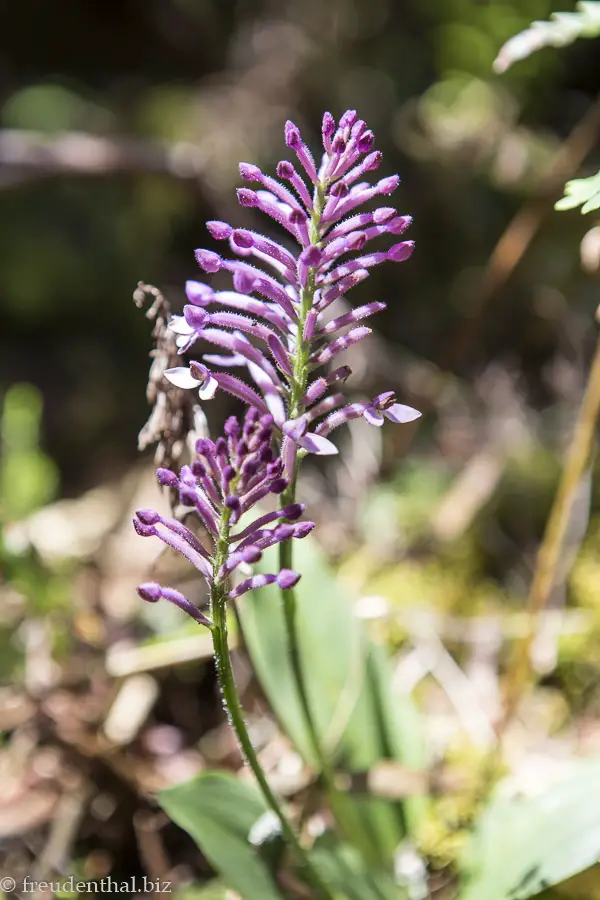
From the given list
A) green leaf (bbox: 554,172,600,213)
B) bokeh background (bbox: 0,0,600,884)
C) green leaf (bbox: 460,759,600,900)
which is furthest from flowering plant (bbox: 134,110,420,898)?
green leaf (bbox: 460,759,600,900)

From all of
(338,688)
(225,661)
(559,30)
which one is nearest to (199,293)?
(225,661)

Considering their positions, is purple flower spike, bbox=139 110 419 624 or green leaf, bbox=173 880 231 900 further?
green leaf, bbox=173 880 231 900

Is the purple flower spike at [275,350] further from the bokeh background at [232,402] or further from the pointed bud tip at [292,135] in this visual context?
the bokeh background at [232,402]

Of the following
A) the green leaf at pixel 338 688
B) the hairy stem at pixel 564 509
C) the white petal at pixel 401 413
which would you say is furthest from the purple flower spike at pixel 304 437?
A: the hairy stem at pixel 564 509

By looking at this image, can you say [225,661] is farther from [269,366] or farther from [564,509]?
[564,509]

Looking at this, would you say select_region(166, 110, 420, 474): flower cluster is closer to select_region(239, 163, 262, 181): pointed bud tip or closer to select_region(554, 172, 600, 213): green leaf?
select_region(239, 163, 262, 181): pointed bud tip

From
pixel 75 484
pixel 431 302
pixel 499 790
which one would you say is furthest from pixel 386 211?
pixel 431 302

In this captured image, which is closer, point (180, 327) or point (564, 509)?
point (180, 327)
